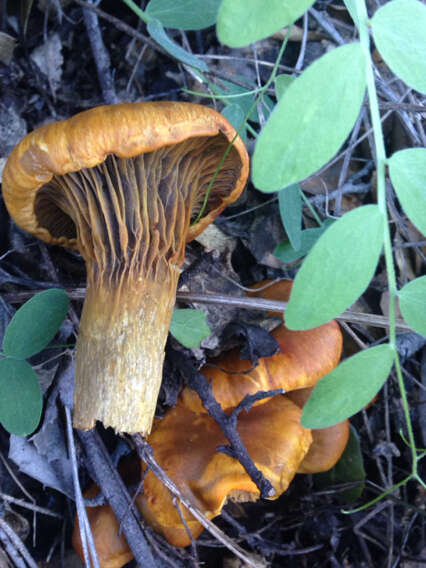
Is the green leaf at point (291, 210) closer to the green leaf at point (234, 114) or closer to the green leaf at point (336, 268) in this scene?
the green leaf at point (234, 114)

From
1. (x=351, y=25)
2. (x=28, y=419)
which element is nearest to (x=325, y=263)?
(x=28, y=419)

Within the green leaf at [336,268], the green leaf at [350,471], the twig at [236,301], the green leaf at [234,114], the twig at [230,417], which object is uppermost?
the green leaf at [234,114]

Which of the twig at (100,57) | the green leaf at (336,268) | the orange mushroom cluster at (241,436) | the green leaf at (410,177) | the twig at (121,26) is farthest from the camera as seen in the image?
the twig at (100,57)

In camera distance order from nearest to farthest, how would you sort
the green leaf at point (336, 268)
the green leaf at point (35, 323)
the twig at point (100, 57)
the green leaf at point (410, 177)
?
1. the green leaf at point (336, 268)
2. the green leaf at point (410, 177)
3. the green leaf at point (35, 323)
4. the twig at point (100, 57)

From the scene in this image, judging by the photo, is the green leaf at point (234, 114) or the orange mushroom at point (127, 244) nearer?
the orange mushroom at point (127, 244)

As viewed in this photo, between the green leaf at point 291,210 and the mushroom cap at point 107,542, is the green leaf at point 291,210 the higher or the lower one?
the higher one

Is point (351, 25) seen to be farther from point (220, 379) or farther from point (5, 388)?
point (5, 388)

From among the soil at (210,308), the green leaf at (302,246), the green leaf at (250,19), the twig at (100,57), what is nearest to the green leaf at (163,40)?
the soil at (210,308)
